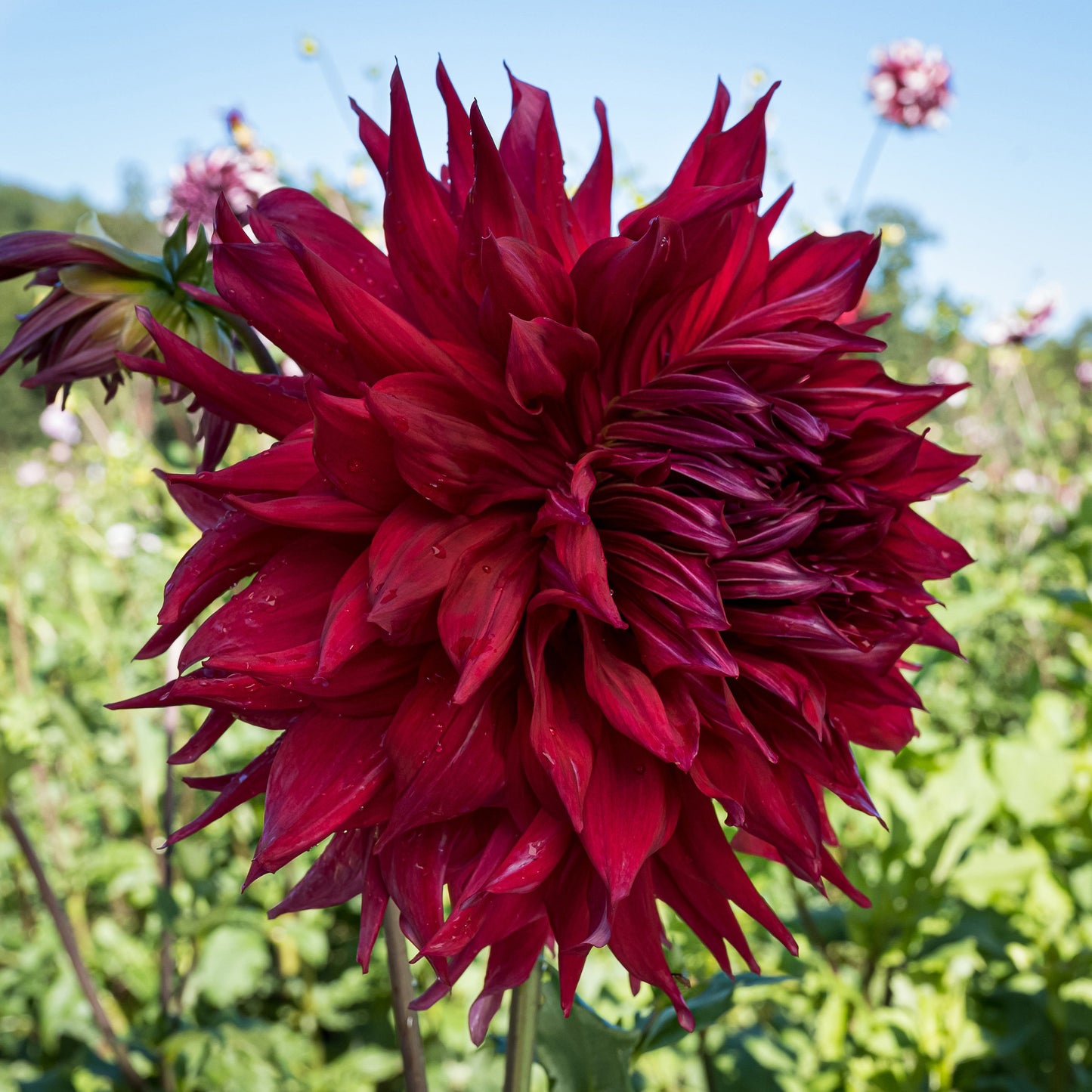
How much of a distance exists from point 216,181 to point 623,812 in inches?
75.5

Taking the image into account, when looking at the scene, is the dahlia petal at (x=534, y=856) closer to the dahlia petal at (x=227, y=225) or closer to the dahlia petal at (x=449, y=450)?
the dahlia petal at (x=449, y=450)

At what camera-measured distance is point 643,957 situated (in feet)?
1.94

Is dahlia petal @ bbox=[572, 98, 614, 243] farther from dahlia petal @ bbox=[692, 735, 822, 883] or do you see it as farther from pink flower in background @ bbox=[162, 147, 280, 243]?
pink flower in background @ bbox=[162, 147, 280, 243]

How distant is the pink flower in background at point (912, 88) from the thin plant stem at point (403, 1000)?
4094 millimetres

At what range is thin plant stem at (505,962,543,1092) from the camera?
65cm

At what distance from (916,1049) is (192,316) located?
5.35 feet

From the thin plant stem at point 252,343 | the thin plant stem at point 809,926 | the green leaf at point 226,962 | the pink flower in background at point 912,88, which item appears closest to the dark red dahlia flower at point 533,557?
the thin plant stem at point 252,343

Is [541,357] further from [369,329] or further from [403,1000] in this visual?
[403,1000]

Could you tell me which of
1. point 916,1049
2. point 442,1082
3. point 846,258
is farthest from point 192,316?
point 442,1082

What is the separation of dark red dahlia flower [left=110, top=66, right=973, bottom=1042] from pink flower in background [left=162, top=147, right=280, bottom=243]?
4.77ft

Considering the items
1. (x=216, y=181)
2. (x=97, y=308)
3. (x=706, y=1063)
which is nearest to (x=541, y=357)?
(x=97, y=308)

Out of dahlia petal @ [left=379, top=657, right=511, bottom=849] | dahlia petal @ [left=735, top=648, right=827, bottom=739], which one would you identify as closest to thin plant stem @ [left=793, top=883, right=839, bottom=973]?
dahlia petal @ [left=735, top=648, right=827, bottom=739]

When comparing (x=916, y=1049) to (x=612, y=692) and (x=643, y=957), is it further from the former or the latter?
(x=612, y=692)

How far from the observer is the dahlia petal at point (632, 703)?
55 cm
